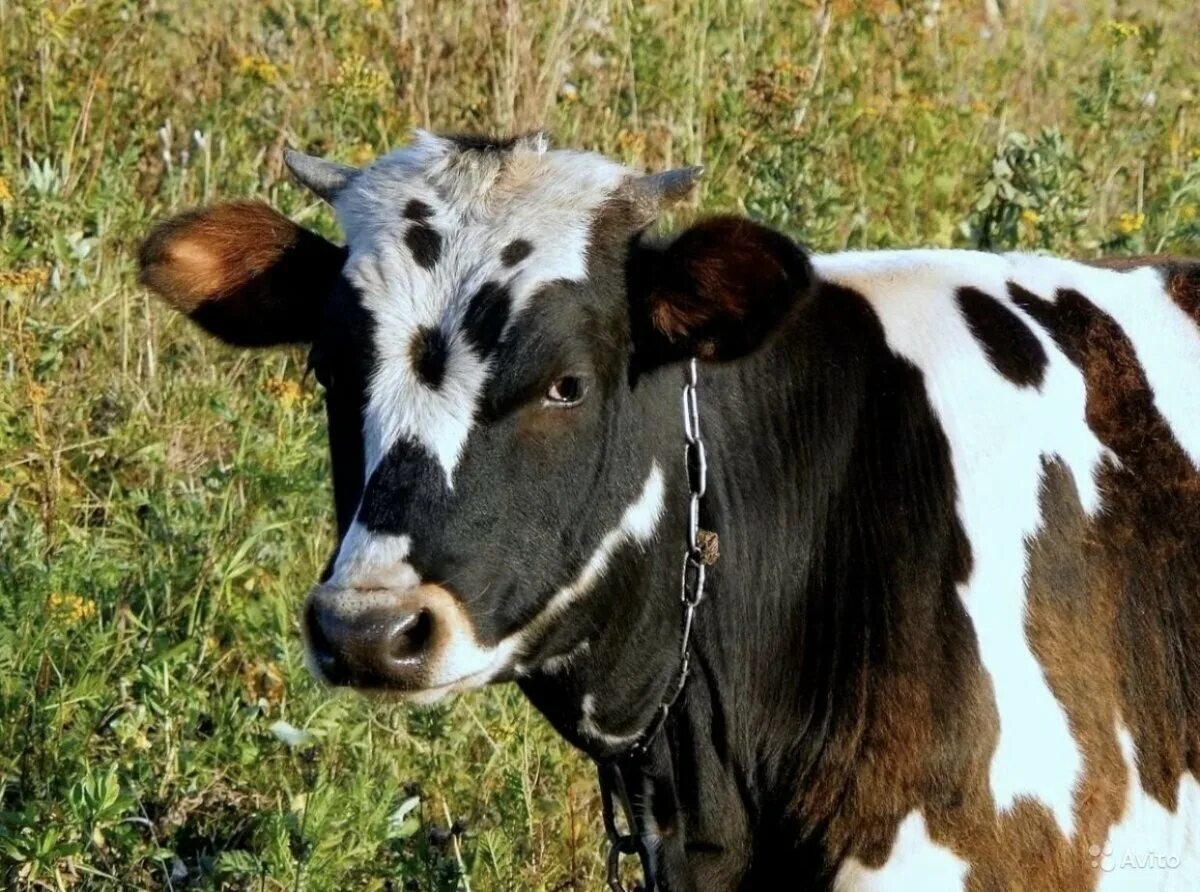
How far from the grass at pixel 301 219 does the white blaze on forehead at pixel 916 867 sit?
3.97ft

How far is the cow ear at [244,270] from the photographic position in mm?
4094

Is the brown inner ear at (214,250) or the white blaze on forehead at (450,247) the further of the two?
the brown inner ear at (214,250)

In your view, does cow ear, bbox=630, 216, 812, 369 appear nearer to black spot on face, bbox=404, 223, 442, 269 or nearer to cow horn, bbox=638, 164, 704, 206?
cow horn, bbox=638, 164, 704, 206

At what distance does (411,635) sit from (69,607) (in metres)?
1.98

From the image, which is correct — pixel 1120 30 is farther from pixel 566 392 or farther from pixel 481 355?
pixel 481 355

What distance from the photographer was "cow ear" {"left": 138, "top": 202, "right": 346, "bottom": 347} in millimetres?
4094

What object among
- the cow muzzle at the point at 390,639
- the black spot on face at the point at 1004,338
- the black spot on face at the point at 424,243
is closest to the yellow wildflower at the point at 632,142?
the black spot on face at the point at 1004,338

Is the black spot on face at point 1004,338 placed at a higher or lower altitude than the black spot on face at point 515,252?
lower

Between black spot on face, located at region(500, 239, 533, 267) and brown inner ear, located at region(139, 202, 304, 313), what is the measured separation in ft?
1.81

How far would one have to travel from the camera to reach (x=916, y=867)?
3783mm

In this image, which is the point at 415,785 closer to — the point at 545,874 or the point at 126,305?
the point at 545,874

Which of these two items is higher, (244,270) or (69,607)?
(244,270)

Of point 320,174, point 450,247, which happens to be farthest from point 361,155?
point 450,247

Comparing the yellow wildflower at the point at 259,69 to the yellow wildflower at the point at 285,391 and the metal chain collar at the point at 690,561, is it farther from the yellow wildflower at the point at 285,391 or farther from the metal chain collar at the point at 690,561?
the metal chain collar at the point at 690,561
